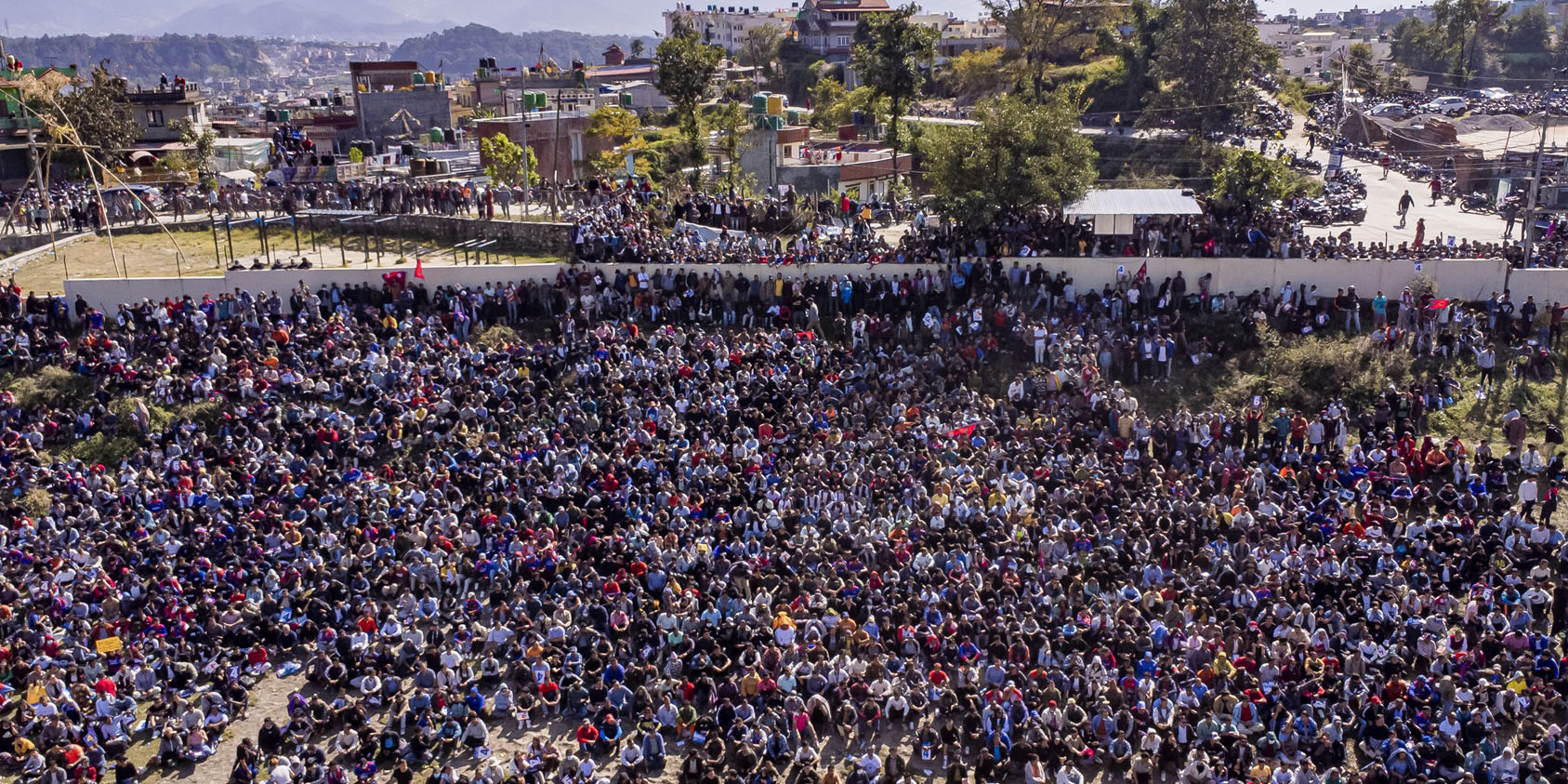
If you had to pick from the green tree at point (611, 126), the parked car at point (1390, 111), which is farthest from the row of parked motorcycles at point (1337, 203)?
the green tree at point (611, 126)

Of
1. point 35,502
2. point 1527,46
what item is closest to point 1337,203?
point 35,502

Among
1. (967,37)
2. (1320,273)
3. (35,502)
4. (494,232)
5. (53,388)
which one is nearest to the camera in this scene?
(35,502)

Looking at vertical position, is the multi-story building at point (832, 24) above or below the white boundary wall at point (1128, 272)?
above

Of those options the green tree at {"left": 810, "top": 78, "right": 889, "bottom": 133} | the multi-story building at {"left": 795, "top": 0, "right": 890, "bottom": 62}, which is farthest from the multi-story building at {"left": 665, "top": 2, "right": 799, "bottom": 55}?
the green tree at {"left": 810, "top": 78, "right": 889, "bottom": 133}

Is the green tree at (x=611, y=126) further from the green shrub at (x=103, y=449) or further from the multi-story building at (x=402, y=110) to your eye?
the green shrub at (x=103, y=449)

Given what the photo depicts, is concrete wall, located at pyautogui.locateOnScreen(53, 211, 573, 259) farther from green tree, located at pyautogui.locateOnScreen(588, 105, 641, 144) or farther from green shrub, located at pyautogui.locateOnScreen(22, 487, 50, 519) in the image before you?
green shrub, located at pyautogui.locateOnScreen(22, 487, 50, 519)

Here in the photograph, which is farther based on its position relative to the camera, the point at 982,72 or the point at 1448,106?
the point at 982,72

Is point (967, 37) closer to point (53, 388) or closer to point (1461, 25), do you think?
point (1461, 25)
